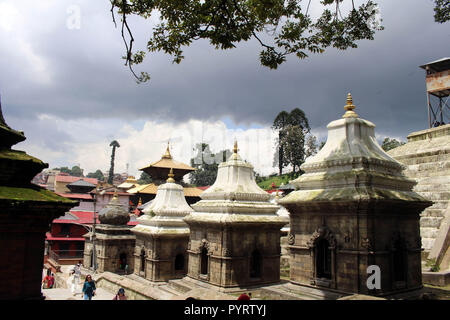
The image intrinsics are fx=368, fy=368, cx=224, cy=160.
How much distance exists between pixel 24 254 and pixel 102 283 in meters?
14.0

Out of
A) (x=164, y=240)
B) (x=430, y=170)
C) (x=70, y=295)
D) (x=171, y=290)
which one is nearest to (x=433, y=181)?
(x=430, y=170)

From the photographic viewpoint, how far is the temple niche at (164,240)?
1909 centimetres

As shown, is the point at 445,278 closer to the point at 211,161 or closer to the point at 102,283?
the point at 102,283

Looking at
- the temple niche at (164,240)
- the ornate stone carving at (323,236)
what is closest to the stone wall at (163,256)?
the temple niche at (164,240)

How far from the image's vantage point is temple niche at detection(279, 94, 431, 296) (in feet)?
34.4

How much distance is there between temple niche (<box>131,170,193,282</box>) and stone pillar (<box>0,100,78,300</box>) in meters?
11.9

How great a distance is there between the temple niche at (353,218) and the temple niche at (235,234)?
2.95 m

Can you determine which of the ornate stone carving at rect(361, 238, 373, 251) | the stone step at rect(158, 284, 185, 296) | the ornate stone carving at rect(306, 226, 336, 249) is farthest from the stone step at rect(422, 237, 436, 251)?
the stone step at rect(158, 284, 185, 296)

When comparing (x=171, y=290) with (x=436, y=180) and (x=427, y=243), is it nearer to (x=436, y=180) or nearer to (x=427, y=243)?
(x=427, y=243)

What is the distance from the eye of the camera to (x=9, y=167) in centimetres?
744

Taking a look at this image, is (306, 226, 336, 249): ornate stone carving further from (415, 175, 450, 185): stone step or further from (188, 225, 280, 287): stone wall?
(415, 175, 450, 185): stone step

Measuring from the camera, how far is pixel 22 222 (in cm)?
709

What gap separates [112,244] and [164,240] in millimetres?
7030
